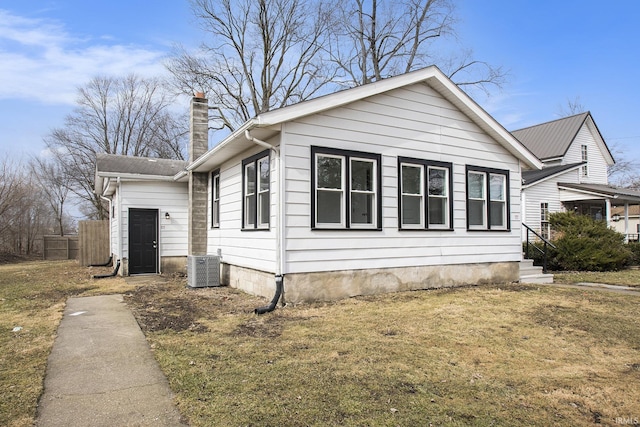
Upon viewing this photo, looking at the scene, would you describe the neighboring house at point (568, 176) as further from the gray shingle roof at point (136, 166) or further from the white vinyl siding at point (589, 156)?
the gray shingle roof at point (136, 166)

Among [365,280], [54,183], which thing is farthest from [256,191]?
[54,183]

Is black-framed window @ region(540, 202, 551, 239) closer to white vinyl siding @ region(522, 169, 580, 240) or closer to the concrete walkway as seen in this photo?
white vinyl siding @ region(522, 169, 580, 240)

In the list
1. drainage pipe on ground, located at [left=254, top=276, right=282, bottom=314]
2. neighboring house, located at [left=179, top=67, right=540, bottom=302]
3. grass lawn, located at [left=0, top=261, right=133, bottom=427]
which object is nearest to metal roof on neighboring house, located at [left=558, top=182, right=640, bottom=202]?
neighboring house, located at [left=179, top=67, right=540, bottom=302]

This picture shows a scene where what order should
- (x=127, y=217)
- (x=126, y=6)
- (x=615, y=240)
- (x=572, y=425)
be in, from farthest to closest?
(x=615, y=240), (x=127, y=217), (x=126, y=6), (x=572, y=425)

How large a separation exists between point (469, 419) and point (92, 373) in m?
3.52

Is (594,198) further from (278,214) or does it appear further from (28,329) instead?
(28,329)

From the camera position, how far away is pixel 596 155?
25266 mm

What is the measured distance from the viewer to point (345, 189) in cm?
775

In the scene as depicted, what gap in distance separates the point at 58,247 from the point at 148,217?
43.1 ft

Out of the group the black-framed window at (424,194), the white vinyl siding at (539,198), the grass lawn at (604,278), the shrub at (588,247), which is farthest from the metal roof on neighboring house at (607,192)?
the black-framed window at (424,194)

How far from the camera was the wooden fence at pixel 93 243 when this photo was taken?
53.5 ft

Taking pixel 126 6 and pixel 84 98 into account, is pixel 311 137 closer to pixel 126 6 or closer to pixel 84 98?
pixel 126 6

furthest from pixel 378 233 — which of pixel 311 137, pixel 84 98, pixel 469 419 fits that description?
pixel 84 98

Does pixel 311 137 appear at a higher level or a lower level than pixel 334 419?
higher
